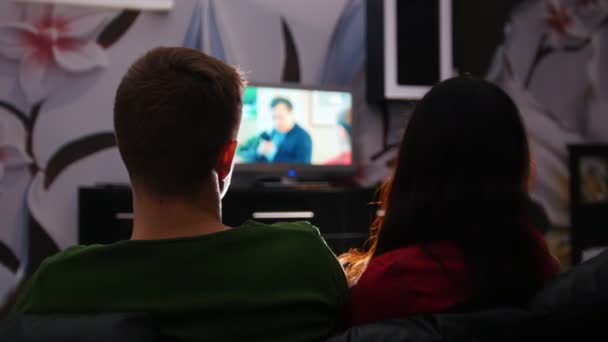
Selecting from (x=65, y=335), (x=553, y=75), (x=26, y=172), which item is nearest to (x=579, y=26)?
(x=553, y=75)

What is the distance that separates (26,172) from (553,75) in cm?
331

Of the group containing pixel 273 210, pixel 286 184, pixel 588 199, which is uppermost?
pixel 286 184

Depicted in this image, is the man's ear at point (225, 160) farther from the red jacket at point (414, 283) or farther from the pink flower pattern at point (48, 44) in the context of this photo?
the pink flower pattern at point (48, 44)

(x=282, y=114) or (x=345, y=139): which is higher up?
(x=282, y=114)

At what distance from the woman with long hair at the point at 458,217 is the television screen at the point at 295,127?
1976 mm

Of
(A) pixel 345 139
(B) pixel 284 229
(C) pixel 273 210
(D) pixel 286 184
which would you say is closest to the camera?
(B) pixel 284 229

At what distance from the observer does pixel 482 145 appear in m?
0.84

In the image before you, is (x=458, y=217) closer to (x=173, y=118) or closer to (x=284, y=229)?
(x=284, y=229)

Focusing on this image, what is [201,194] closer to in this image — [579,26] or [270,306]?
[270,306]

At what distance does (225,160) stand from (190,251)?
7.0 inches

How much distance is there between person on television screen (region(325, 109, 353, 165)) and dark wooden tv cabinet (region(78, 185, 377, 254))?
295 mm

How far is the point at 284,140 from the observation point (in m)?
2.91

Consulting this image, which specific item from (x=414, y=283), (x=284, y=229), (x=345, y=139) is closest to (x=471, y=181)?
(x=414, y=283)

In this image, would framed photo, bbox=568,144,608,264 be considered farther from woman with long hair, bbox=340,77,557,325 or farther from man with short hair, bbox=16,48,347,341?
man with short hair, bbox=16,48,347,341
